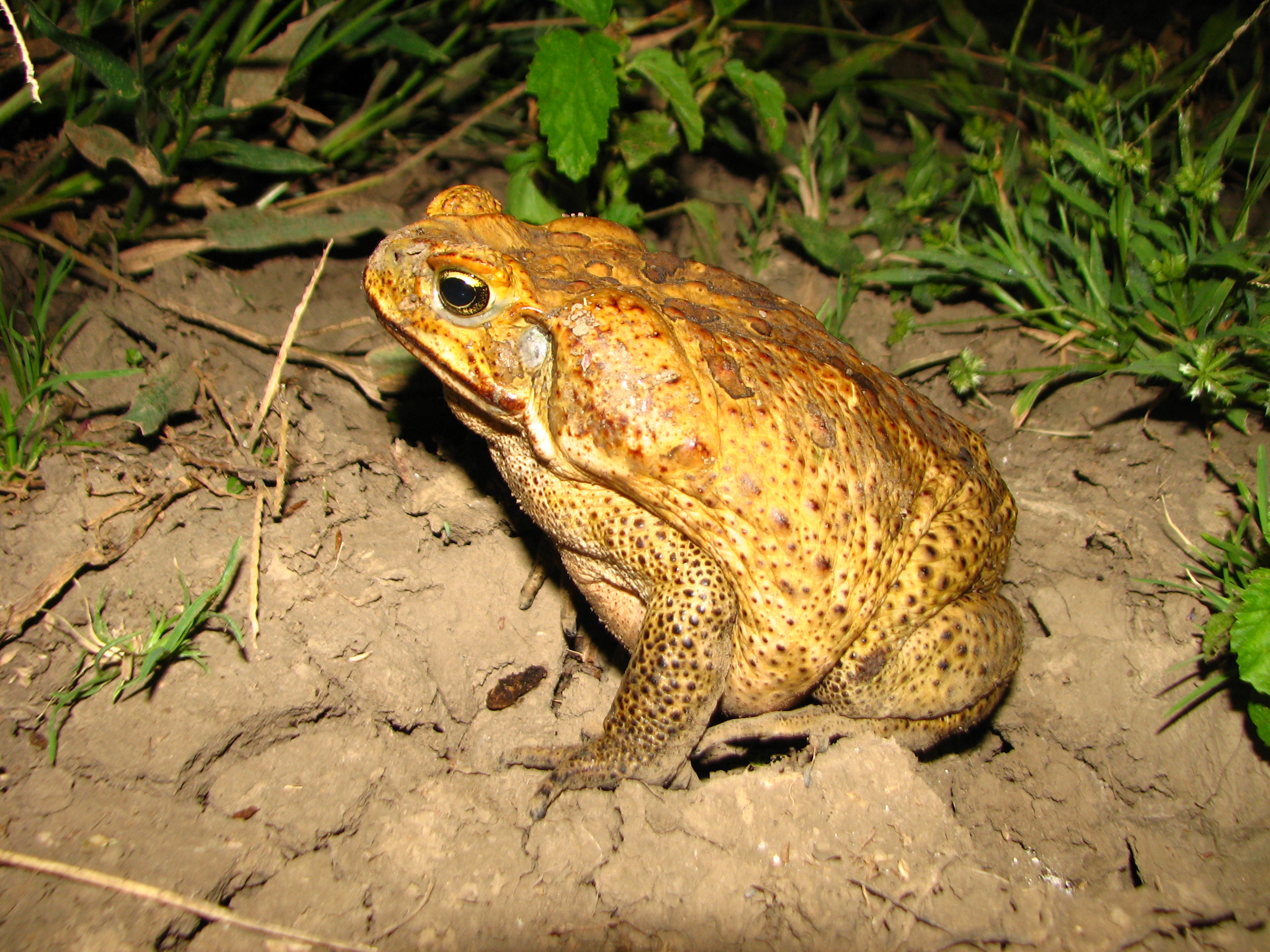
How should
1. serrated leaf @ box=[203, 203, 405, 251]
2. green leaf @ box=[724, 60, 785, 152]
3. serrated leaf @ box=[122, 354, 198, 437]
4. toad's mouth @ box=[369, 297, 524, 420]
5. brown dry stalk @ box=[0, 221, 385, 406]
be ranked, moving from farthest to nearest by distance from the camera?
green leaf @ box=[724, 60, 785, 152] < serrated leaf @ box=[203, 203, 405, 251] < brown dry stalk @ box=[0, 221, 385, 406] < serrated leaf @ box=[122, 354, 198, 437] < toad's mouth @ box=[369, 297, 524, 420]

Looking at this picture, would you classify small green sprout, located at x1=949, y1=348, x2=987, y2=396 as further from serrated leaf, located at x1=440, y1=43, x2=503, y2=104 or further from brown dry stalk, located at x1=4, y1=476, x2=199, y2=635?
brown dry stalk, located at x1=4, y1=476, x2=199, y2=635

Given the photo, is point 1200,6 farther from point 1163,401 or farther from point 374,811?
point 374,811

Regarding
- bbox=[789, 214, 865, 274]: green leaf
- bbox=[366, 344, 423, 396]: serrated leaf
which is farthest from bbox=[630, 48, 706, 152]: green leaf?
bbox=[366, 344, 423, 396]: serrated leaf

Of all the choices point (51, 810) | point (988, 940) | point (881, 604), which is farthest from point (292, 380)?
point (988, 940)

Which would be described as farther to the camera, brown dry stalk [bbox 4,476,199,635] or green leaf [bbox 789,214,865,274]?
green leaf [bbox 789,214,865,274]

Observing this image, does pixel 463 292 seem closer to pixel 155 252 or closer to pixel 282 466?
pixel 282 466

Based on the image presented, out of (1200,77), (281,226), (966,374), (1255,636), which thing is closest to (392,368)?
(281,226)

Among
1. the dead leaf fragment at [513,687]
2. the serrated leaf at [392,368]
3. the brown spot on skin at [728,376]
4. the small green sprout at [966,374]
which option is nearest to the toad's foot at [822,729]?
the dead leaf fragment at [513,687]
